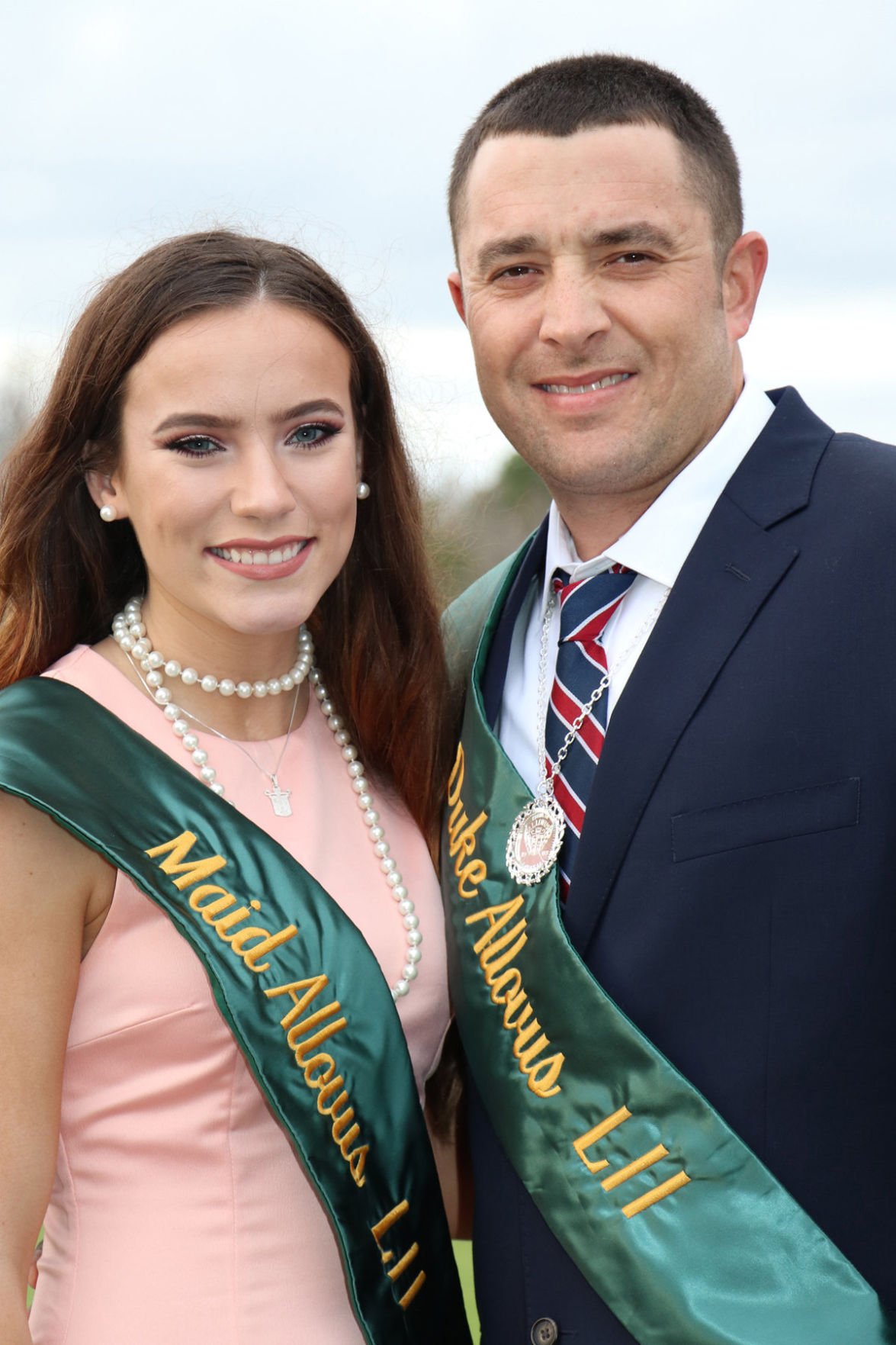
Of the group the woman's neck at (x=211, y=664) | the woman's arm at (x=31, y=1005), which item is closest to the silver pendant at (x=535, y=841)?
the woman's neck at (x=211, y=664)

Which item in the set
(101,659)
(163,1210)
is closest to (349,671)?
(101,659)

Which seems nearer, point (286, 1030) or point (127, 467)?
point (286, 1030)

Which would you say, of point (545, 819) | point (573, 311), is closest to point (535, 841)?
point (545, 819)

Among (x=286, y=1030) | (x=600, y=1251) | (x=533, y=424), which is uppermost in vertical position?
(x=533, y=424)

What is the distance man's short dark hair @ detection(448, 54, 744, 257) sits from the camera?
2.67 meters

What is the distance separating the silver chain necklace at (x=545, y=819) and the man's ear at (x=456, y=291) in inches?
33.0

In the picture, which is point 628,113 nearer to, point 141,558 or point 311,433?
point 311,433

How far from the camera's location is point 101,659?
2.66 meters

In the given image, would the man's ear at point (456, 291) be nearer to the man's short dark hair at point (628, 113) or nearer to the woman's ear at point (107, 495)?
the man's short dark hair at point (628, 113)

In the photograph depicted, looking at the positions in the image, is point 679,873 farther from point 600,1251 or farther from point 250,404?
point 250,404

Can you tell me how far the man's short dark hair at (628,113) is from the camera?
2674 millimetres

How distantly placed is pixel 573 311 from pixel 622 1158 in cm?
147

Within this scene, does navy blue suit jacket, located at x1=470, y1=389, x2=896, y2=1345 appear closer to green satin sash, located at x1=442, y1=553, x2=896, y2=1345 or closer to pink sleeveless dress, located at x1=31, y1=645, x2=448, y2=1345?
green satin sash, located at x1=442, y1=553, x2=896, y2=1345

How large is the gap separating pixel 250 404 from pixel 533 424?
578 millimetres
